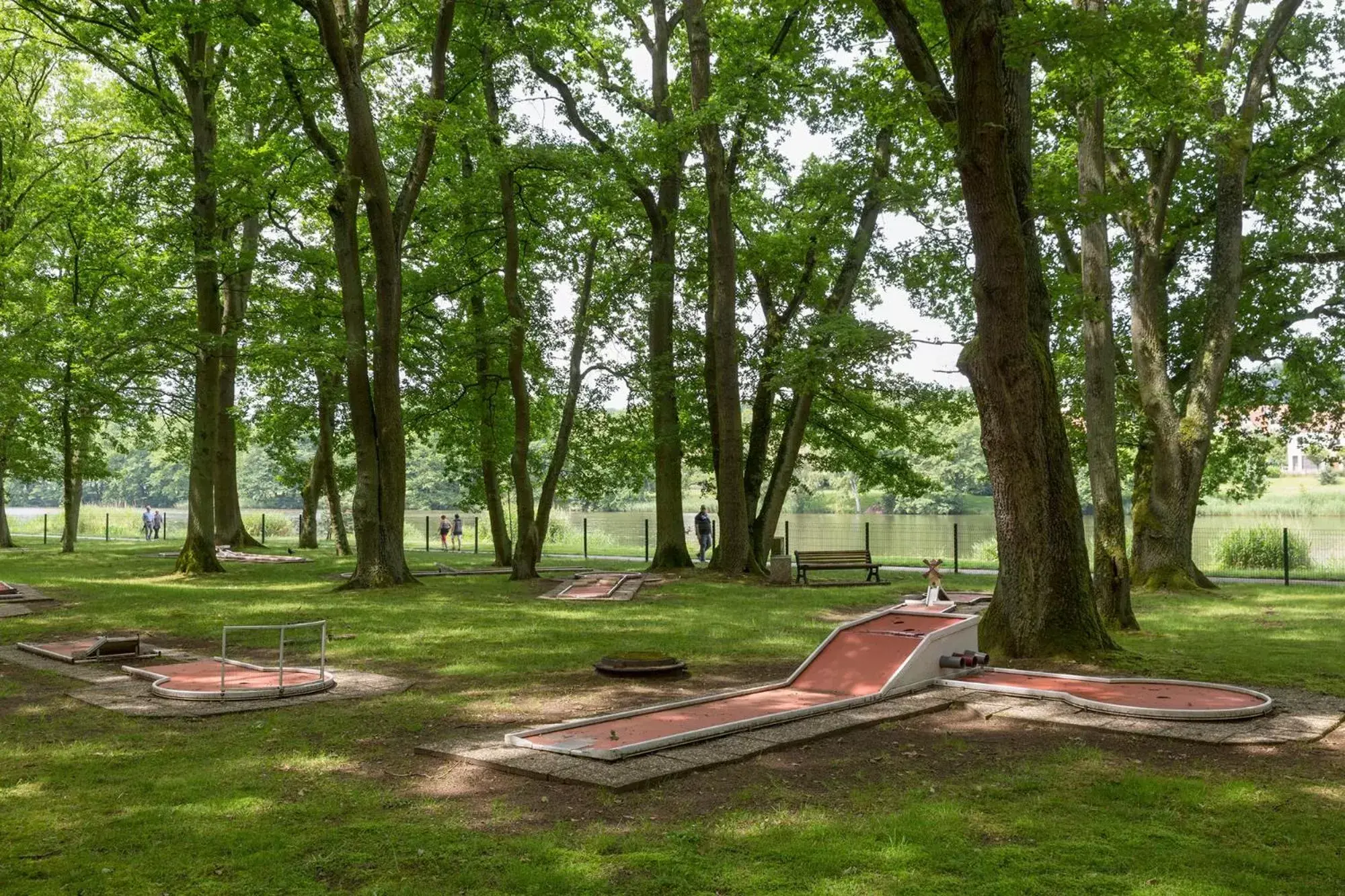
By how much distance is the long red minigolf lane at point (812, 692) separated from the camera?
712 cm

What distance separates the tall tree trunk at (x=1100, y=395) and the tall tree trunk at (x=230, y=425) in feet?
61.8

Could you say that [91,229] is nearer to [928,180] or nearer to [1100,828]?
[928,180]

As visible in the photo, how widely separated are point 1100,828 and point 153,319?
74.0 feet

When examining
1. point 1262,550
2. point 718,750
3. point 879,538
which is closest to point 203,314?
point 718,750

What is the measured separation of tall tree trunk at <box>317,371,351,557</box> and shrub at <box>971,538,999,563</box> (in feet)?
57.6

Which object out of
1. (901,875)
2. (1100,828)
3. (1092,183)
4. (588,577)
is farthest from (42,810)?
(588,577)

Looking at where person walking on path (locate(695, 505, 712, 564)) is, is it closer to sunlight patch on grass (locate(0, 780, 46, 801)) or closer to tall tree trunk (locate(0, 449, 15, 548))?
tall tree trunk (locate(0, 449, 15, 548))

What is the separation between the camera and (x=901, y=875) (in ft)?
14.7

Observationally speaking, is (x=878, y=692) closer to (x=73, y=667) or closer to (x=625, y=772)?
(x=625, y=772)

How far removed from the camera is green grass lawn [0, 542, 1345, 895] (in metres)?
4.50

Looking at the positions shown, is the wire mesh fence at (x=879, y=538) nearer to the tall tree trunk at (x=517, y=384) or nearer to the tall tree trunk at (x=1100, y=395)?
the tall tree trunk at (x=517, y=384)

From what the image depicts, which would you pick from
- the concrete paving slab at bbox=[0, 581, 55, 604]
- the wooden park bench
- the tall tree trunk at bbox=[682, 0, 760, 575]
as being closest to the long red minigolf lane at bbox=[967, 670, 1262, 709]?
the tall tree trunk at bbox=[682, 0, 760, 575]

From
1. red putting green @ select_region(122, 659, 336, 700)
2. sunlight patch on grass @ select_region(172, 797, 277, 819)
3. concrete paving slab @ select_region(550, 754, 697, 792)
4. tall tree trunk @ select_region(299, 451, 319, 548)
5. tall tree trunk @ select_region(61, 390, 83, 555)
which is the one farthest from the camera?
tall tree trunk @ select_region(299, 451, 319, 548)

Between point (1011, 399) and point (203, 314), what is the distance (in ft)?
57.2
